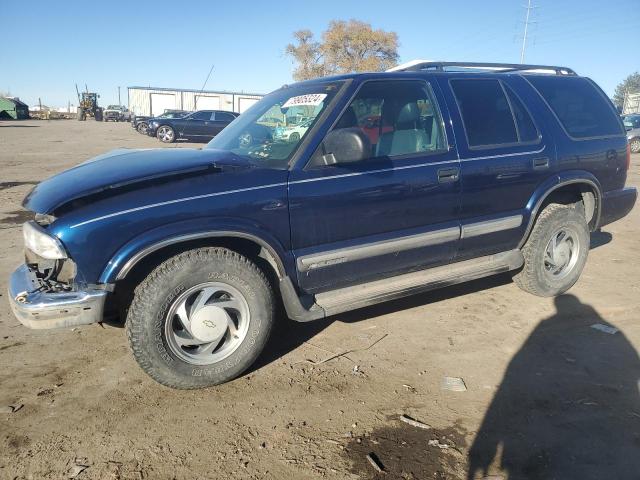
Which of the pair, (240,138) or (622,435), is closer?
(622,435)

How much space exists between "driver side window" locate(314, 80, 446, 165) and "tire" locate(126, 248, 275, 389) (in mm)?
1190

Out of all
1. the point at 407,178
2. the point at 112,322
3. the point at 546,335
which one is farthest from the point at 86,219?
the point at 546,335

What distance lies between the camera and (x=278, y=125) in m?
3.52

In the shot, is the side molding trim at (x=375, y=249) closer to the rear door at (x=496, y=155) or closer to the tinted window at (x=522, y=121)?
the rear door at (x=496, y=155)

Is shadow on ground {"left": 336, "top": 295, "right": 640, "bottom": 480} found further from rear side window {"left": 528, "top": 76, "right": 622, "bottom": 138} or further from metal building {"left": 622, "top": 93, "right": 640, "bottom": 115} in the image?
metal building {"left": 622, "top": 93, "right": 640, "bottom": 115}

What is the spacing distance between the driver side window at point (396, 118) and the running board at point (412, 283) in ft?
3.02

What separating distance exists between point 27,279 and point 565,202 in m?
4.44

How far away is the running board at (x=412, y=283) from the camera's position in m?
3.14

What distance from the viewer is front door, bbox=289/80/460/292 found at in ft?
9.74

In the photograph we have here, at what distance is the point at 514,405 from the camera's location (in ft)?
8.86

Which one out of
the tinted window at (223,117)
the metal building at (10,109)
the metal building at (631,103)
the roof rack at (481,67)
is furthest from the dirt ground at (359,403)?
the metal building at (10,109)

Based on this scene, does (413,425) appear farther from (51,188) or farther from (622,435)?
(51,188)

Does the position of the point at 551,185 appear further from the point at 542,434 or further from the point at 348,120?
the point at 542,434

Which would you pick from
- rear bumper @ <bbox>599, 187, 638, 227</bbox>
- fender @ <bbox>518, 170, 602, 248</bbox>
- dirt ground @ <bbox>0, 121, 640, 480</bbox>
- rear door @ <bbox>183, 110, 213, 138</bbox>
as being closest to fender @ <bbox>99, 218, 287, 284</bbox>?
dirt ground @ <bbox>0, 121, 640, 480</bbox>
